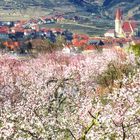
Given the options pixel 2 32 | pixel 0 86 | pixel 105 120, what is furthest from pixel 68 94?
pixel 2 32

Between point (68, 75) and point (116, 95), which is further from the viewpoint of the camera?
point (68, 75)

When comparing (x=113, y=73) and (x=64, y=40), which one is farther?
(x=64, y=40)

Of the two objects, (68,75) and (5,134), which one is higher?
(5,134)

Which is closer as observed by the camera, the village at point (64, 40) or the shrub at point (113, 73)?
the shrub at point (113, 73)

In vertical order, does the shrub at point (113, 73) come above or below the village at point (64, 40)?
above

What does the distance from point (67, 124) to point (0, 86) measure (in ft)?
58.3

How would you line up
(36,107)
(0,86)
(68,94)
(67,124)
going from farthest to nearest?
(0,86) → (68,94) → (36,107) → (67,124)

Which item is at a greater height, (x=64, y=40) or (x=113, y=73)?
(x=113, y=73)

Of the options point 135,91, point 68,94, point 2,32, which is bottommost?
point 2,32

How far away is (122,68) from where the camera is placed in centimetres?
4709

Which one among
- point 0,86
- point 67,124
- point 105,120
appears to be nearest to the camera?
point 105,120

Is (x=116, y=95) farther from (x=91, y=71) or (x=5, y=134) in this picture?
(x=91, y=71)

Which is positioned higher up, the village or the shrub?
the shrub

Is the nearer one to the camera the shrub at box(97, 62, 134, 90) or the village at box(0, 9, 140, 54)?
the shrub at box(97, 62, 134, 90)
